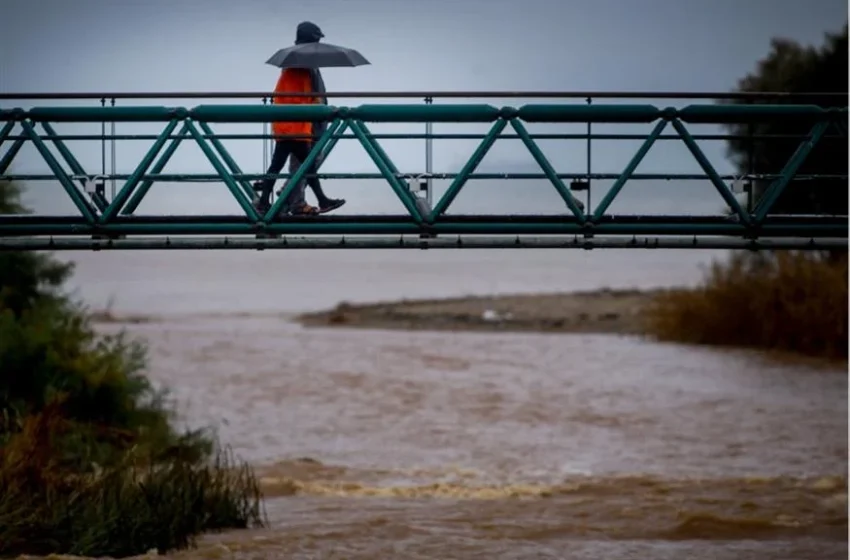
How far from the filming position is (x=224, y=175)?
12.6 m

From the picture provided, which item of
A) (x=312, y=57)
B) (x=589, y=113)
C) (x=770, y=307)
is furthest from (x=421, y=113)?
(x=770, y=307)

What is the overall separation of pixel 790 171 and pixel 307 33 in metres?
3.85

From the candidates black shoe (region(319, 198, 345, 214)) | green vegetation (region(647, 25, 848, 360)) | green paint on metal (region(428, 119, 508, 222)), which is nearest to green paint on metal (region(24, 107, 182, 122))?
black shoe (region(319, 198, 345, 214))

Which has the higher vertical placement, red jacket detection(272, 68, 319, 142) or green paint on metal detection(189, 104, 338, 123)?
red jacket detection(272, 68, 319, 142)

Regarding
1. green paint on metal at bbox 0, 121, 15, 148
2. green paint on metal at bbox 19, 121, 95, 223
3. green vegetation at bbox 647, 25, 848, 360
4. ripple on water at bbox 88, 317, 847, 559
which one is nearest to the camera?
green paint on metal at bbox 19, 121, 95, 223

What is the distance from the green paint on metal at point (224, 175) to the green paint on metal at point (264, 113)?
129mm

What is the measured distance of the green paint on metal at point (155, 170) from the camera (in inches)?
497

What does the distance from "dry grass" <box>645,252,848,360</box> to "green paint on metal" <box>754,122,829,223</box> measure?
57.4 feet

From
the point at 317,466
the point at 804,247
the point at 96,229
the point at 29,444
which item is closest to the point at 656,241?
the point at 804,247

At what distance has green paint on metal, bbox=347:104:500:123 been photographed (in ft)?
41.0

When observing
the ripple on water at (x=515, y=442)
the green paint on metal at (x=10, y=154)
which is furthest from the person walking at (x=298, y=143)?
the ripple on water at (x=515, y=442)

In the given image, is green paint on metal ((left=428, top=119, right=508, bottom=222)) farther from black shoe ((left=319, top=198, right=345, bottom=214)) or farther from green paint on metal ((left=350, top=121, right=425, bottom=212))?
black shoe ((left=319, top=198, right=345, bottom=214))

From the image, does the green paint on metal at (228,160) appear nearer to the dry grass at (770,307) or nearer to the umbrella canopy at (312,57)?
the umbrella canopy at (312,57)

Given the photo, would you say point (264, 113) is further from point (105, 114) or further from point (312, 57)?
point (105, 114)
